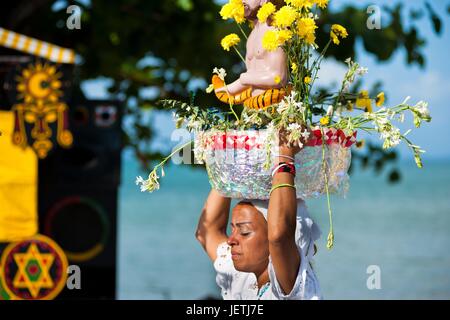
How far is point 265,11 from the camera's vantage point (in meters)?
2.80

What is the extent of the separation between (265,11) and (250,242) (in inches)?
30.4

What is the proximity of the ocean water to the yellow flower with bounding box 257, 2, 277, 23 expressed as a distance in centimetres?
83

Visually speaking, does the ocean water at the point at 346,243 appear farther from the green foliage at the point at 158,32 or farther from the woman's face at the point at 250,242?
the green foliage at the point at 158,32

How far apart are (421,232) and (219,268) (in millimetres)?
29354

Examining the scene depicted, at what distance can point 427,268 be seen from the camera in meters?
21.0

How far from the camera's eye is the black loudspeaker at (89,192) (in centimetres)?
785

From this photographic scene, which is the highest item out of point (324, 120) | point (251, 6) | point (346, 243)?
point (251, 6)

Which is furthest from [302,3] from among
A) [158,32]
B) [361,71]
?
[158,32]

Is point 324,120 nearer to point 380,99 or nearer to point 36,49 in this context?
point 380,99

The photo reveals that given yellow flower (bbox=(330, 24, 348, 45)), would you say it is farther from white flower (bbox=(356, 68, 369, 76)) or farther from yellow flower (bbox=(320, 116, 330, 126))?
yellow flower (bbox=(320, 116, 330, 126))

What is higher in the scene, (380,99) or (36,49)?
(36,49)

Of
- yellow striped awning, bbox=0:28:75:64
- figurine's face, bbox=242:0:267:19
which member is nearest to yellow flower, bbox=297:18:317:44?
figurine's face, bbox=242:0:267:19

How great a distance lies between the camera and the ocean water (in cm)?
1653

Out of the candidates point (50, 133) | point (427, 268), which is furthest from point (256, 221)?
point (427, 268)
